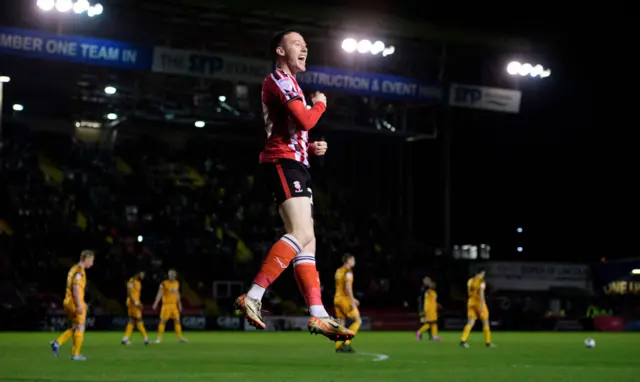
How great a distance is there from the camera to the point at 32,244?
123 ft

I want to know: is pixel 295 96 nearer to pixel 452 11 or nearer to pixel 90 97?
pixel 452 11

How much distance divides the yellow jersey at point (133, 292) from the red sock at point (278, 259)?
21514mm

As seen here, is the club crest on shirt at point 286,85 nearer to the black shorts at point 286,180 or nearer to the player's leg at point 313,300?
the black shorts at point 286,180

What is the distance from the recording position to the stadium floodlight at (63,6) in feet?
109

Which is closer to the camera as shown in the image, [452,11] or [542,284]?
[452,11]

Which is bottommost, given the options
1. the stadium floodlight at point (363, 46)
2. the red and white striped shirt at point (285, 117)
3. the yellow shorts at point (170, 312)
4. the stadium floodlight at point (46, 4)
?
the yellow shorts at point (170, 312)

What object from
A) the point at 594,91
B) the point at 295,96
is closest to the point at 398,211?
the point at 594,91

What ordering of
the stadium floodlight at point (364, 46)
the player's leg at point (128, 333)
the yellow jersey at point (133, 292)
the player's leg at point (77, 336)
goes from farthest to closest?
1. the stadium floodlight at point (364, 46)
2. the yellow jersey at point (133, 292)
3. the player's leg at point (128, 333)
4. the player's leg at point (77, 336)

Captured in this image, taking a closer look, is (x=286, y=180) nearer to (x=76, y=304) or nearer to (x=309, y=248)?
(x=309, y=248)

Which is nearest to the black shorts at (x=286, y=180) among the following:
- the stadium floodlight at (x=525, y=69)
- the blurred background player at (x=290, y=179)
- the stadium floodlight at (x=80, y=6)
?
the blurred background player at (x=290, y=179)

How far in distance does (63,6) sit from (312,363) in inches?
748

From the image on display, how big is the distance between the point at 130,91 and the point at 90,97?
83.6 inches

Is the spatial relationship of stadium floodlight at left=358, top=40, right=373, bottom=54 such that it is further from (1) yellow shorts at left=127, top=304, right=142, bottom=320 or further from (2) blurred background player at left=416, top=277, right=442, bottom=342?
(1) yellow shorts at left=127, top=304, right=142, bottom=320

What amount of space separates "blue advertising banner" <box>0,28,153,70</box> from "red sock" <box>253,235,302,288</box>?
27.8 metres
